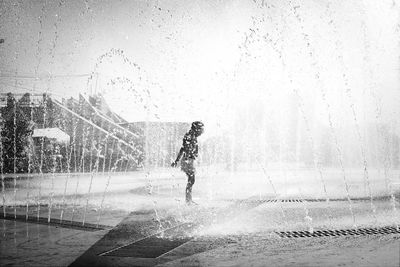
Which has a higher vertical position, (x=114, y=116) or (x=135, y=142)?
(x=114, y=116)

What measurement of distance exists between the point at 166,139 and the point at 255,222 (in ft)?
151

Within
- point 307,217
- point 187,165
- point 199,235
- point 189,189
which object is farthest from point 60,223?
point 307,217

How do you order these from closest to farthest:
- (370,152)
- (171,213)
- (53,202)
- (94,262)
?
1. (94,262)
2. (171,213)
3. (53,202)
4. (370,152)

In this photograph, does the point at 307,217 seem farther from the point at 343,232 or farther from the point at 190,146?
the point at 190,146

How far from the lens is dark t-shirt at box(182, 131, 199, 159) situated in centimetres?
902

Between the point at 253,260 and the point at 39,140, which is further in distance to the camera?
the point at 39,140

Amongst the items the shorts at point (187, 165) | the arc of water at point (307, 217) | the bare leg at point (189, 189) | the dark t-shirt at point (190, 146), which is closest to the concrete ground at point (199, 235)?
the arc of water at point (307, 217)

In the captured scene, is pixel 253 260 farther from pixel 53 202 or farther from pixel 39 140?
pixel 39 140

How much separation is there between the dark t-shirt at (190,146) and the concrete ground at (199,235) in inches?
48.0

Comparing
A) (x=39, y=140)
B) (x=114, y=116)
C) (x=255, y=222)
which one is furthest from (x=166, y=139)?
(x=255, y=222)

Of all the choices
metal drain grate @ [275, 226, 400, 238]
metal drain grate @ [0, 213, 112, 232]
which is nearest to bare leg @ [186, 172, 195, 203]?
metal drain grate @ [0, 213, 112, 232]

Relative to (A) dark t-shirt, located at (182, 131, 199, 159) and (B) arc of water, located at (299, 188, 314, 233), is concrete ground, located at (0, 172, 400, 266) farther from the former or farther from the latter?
(A) dark t-shirt, located at (182, 131, 199, 159)

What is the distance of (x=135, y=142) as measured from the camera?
35469 mm

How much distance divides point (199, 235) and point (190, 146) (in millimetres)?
3892
